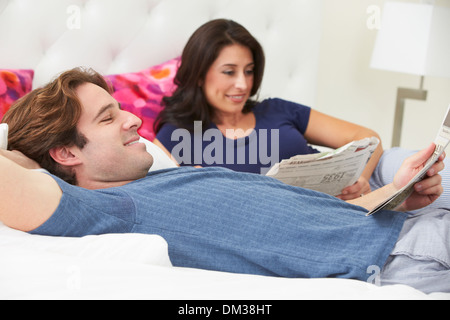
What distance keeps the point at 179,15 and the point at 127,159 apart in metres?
1.04

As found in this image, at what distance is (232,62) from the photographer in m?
1.72

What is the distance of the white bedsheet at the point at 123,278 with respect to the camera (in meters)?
0.72

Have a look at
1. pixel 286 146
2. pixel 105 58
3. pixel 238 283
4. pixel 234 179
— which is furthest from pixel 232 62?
pixel 238 283

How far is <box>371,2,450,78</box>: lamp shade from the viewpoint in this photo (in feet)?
7.44

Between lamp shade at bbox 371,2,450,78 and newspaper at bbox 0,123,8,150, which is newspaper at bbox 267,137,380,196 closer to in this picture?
newspaper at bbox 0,123,8,150

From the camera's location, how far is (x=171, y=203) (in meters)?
0.94

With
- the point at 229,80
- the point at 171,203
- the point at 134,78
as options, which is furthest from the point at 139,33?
the point at 171,203

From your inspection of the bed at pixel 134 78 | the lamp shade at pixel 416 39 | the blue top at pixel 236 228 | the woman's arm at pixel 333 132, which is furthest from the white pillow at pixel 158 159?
the lamp shade at pixel 416 39

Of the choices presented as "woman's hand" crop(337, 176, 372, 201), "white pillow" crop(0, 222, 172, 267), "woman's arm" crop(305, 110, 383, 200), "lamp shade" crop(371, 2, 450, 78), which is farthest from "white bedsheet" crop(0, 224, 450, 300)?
"lamp shade" crop(371, 2, 450, 78)

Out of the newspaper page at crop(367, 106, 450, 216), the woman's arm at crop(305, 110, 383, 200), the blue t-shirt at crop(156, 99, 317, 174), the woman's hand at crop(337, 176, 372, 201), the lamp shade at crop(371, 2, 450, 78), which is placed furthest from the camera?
the lamp shade at crop(371, 2, 450, 78)

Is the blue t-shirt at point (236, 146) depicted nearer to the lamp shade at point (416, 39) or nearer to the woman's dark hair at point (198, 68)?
the woman's dark hair at point (198, 68)

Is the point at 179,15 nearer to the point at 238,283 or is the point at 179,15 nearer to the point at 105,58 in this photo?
the point at 105,58

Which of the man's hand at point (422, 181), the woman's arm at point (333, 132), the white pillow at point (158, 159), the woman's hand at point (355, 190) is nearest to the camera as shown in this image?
the man's hand at point (422, 181)

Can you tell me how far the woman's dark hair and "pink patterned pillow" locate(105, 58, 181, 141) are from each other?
3 cm
